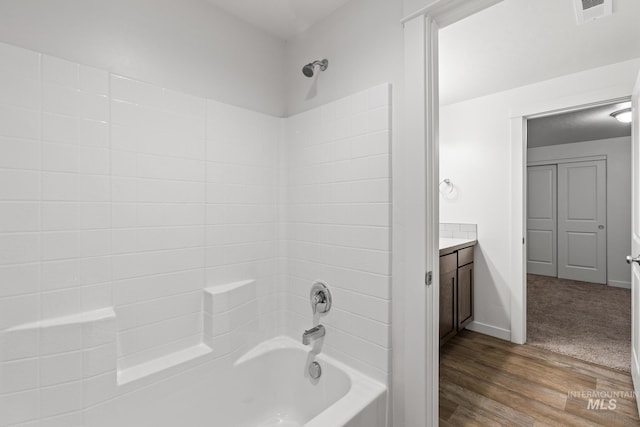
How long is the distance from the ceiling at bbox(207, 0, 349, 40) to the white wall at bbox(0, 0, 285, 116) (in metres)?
0.05

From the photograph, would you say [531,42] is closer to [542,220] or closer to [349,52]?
[349,52]

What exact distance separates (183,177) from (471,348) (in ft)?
9.07

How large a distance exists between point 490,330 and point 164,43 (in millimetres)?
3502

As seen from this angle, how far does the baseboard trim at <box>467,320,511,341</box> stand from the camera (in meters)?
2.84

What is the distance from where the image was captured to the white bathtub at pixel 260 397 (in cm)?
124

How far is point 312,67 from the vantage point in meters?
1.62

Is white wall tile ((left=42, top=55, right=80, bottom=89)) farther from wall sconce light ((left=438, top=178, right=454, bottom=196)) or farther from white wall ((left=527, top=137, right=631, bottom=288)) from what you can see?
white wall ((left=527, top=137, right=631, bottom=288))

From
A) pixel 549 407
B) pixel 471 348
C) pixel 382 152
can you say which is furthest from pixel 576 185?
pixel 382 152

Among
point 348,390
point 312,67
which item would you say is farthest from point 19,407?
point 312,67

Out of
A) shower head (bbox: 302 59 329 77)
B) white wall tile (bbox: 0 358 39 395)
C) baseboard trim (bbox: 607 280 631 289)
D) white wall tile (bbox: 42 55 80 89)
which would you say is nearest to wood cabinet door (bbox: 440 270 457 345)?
shower head (bbox: 302 59 329 77)

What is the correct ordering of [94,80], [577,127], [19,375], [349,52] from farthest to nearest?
1. [577,127]
2. [349,52]
3. [94,80]
4. [19,375]

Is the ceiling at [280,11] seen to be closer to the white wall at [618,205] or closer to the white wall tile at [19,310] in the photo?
the white wall tile at [19,310]

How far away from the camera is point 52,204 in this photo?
3.76 feet

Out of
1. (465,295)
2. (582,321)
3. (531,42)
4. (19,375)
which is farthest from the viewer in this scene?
(582,321)
